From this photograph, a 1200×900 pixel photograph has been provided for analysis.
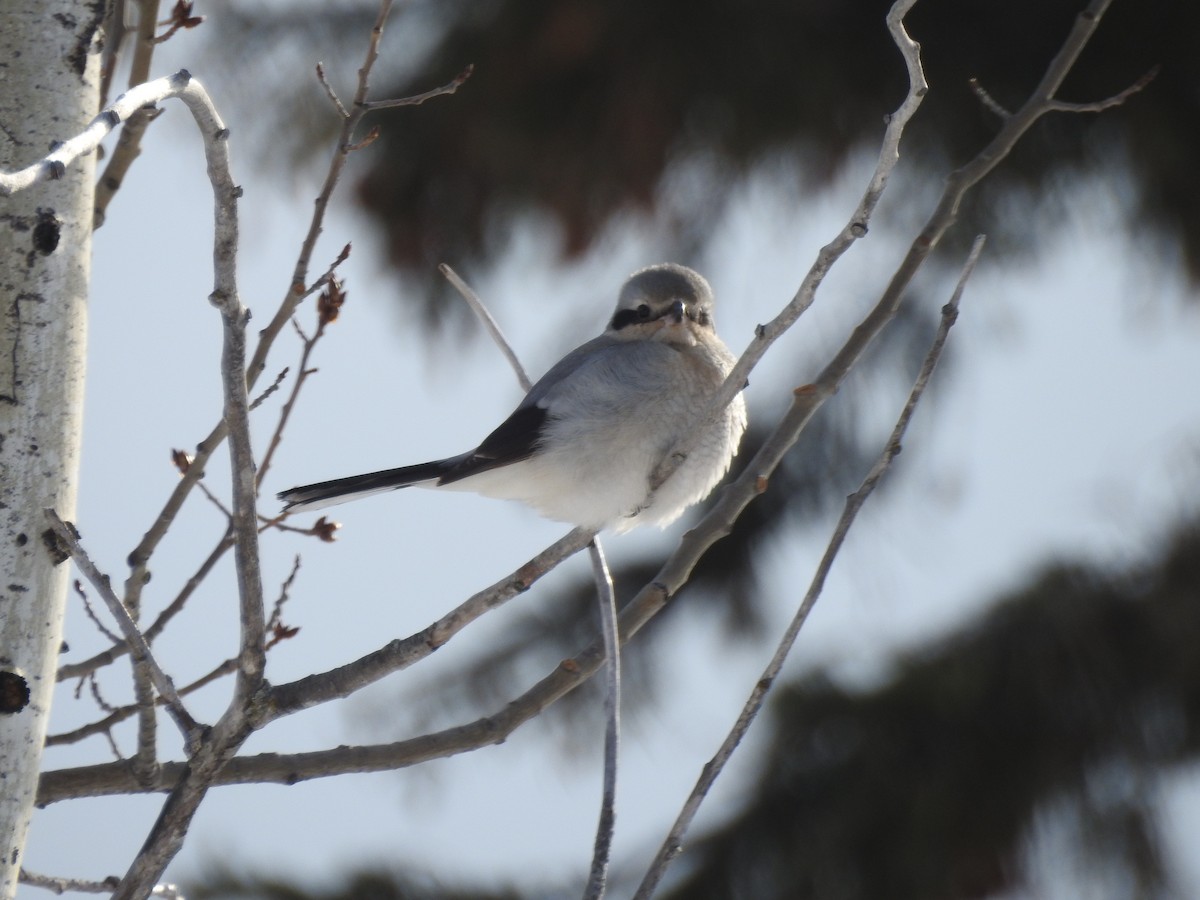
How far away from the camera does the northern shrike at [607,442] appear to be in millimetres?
2303

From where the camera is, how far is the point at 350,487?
2352mm

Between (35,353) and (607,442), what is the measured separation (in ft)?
3.85

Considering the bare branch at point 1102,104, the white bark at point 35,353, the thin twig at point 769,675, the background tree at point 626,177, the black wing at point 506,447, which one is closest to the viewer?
the white bark at point 35,353

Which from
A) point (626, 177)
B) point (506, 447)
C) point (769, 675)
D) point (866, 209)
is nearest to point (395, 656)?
point (769, 675)

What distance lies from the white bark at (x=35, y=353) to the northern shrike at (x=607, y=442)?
0.94m

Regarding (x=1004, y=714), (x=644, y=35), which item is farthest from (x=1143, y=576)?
(x=644, y=35)

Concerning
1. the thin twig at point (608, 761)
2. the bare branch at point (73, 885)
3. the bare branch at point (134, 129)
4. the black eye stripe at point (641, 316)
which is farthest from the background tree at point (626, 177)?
the bare branch at point (73, 885)

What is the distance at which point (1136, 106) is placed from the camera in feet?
12.3

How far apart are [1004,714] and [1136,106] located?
75.4 inches

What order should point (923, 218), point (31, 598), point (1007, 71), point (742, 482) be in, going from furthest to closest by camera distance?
point (923, 218)
point (1007, 71)
point (742, 482)
point (31, 598)

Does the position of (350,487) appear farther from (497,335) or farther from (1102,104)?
(1102,104)

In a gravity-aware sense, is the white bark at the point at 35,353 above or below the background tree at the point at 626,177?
below

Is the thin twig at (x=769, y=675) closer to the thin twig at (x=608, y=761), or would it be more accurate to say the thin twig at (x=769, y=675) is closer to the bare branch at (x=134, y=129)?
the thin twig at (x=608, y=761)

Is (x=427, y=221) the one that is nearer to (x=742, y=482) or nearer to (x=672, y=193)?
(x=672, y=193)
